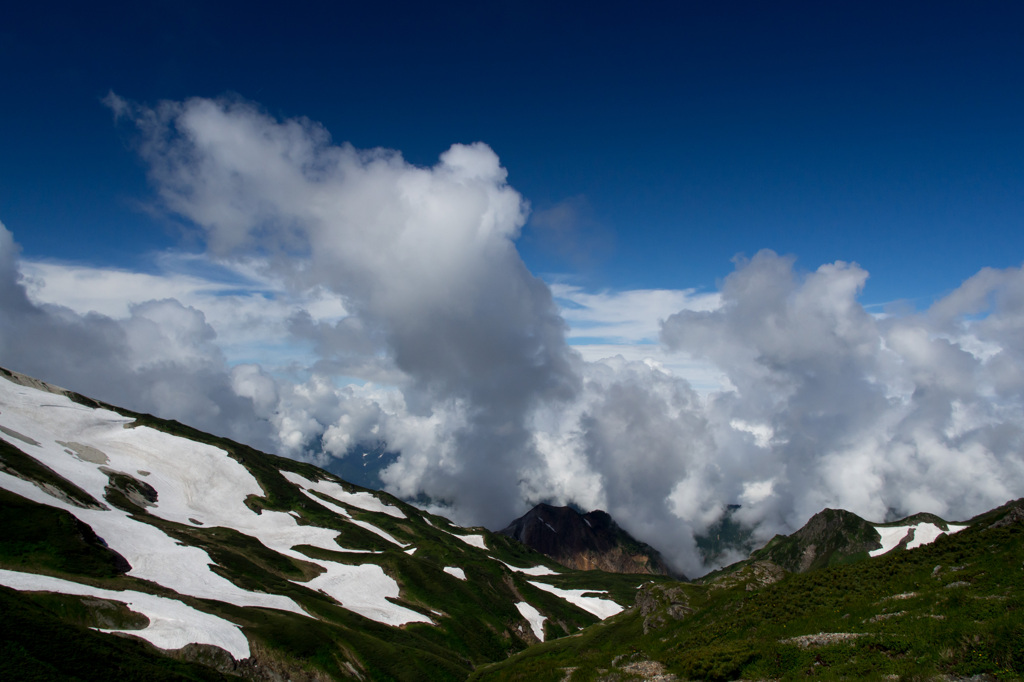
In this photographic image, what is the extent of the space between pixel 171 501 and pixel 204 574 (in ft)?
252

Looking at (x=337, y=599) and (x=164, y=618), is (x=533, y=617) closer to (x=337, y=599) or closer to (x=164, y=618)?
(x=337, y=599)

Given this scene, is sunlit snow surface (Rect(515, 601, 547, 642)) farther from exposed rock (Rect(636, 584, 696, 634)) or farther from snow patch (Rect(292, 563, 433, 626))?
exposed rock (Rect(636, 584, 696, 634))

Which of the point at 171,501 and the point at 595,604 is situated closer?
the point at 171,501

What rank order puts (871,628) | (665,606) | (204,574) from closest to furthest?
1. (871,628)
2. (665,606)
3. (204,574)

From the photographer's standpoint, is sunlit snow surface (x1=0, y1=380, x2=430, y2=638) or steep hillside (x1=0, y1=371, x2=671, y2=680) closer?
steep hillside (x1=0, y1=371, x2=671, y2=680)

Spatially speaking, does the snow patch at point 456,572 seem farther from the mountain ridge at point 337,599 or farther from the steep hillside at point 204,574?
the mountain ridge at point 337,599

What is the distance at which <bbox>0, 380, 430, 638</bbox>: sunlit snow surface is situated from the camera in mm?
77188

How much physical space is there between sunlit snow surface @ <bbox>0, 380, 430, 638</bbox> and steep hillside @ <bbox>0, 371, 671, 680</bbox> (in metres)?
0.56

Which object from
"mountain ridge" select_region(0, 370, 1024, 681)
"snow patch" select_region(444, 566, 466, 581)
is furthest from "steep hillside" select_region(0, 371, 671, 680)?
"snow patch" select_region(444, 566, 466, 581)

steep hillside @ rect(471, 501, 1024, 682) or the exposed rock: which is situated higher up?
steep hillside @ rect(471, 501, 1024, 682)

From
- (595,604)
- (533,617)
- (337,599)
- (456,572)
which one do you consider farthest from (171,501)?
(595,604)

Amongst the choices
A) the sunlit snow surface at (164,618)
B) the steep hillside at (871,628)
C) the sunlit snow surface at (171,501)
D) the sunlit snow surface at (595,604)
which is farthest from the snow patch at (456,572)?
the steep hillside at (871,628)

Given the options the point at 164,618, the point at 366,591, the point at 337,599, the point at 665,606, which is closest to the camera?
the point at 164,618

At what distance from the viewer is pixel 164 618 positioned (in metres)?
51.3
